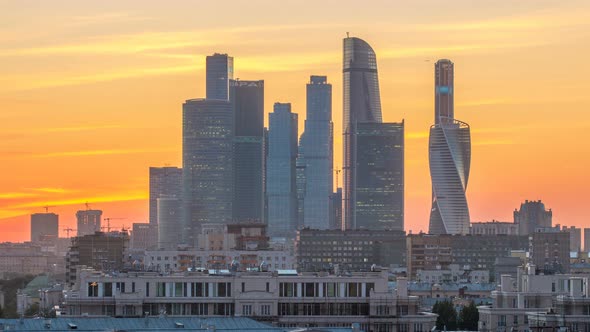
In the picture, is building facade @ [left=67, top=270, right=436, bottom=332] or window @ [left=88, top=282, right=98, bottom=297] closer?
building facade @ [left=67, top=270, right=436, bottom=332]

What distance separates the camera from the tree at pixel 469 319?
6560 inches

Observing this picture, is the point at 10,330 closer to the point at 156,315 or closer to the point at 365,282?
the point at 156,315

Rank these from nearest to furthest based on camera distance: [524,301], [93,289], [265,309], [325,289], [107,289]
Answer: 1. [265,309]
2. [93,289]
3. [107,289]
4. [325,289]
5. [524,301]

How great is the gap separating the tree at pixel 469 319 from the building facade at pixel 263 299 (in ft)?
98.4

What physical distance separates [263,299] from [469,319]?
1520 inches

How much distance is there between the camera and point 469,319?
170250mm

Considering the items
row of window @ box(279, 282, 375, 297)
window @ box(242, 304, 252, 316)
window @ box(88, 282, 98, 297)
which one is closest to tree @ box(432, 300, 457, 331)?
row of window @ box(279, 282, 375, 297)

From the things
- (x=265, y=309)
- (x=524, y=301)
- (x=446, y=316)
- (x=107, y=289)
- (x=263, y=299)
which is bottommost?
(x=446, y=316)

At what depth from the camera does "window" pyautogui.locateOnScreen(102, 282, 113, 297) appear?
13475 cm

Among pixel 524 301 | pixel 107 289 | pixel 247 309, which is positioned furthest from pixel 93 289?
pixel 524 301

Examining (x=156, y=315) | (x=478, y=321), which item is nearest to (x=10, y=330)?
(x=156, y=315)

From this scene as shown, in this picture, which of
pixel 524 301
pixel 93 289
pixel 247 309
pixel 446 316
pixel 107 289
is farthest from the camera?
pixel 446 316

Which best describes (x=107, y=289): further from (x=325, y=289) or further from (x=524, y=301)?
(x=524, y=301)

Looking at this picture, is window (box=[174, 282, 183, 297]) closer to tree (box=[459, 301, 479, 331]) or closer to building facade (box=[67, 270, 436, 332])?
building facade (box=[67, 270, 436, 332])
